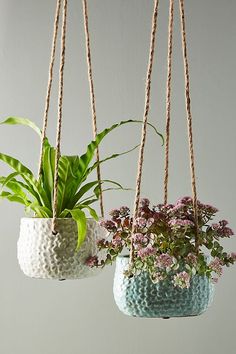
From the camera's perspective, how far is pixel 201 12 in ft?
11.2

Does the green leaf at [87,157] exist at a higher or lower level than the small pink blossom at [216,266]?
higher

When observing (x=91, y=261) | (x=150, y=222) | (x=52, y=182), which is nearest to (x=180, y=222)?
(x=150, y=222)

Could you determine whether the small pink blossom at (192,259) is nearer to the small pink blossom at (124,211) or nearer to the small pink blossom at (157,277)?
the small pink blossom at (157,277)

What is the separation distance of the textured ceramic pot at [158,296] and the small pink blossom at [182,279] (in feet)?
0.15

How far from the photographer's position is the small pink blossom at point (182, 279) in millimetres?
1716

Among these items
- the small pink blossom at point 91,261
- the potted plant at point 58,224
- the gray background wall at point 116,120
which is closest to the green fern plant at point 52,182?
the potted plant at point 58,224

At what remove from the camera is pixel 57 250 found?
1.92m

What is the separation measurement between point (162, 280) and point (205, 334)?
5.51 feet

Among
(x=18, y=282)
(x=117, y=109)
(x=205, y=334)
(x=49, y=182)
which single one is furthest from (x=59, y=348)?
(x=49, y=182)

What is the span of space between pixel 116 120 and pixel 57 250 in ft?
5.11

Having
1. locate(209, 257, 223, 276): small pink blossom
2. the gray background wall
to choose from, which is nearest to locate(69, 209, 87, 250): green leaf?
locate(209, 257, 223, 276): small pink blossom

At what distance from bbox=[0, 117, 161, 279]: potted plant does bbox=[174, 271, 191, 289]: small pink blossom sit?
0.32m

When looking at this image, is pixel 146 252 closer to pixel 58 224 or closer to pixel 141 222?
pixel 141 222

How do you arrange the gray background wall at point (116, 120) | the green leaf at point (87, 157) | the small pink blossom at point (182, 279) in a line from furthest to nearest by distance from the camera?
the gray background wall at point (116, 120) → the green leaf at point (87, 157) → the small pink blossom at point (182, 279)
